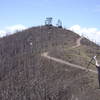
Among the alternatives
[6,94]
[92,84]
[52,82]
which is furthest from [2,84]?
[92,84]

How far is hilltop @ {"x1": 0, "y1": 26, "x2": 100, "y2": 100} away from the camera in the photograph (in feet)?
105

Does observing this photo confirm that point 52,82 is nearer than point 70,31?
Yes

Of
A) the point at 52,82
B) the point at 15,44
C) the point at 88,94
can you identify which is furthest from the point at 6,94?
the point at 15,44

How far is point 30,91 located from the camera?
36375 millimetres

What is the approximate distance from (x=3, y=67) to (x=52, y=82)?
1940cm

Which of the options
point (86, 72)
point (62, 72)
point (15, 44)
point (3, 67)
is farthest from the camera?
point (15, 44)

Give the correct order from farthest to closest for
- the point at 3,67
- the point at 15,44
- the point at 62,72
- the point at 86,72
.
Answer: the point at 15,44 < the point at 3,67 < the point at 62,72 < the point at 86,72

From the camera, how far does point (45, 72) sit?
135 feet

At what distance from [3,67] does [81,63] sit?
63.2 ft

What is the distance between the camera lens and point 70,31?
70.6m

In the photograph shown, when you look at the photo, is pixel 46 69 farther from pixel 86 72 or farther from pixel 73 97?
pixel 73 97

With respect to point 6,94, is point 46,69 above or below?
above

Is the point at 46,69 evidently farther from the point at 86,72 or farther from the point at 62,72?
the point at 86,72

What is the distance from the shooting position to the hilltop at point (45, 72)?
31.9 metres
